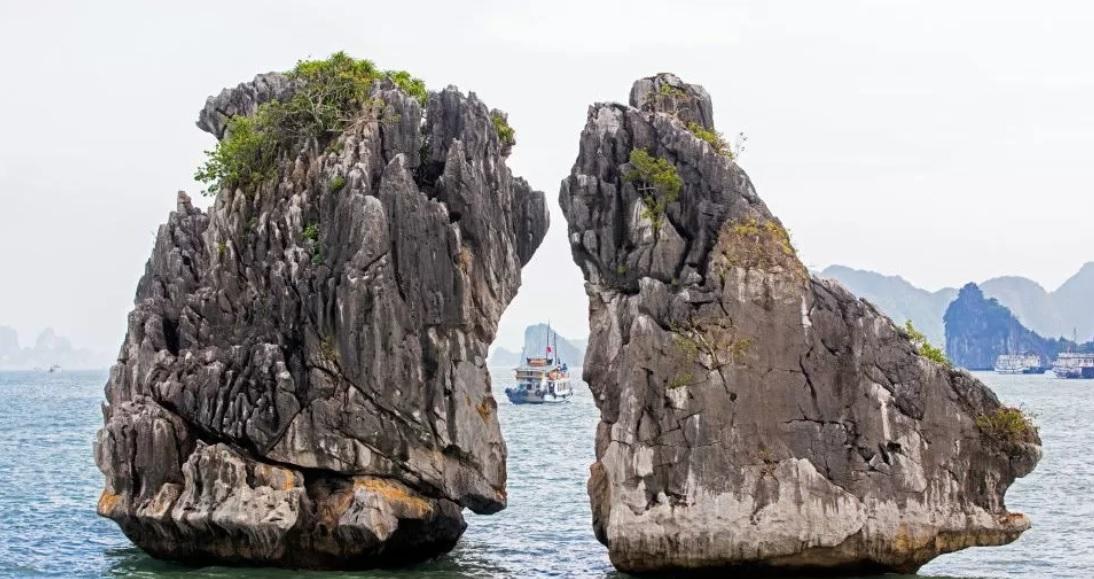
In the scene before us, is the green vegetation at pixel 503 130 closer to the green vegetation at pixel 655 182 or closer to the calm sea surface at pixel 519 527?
the green vegetation at pixel 655 182

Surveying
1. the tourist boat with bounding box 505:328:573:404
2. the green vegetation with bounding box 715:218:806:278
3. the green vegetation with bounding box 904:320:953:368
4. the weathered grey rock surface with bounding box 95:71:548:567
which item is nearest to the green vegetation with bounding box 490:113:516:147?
the weathered grey rock surface with bounding box 95:71:548:567

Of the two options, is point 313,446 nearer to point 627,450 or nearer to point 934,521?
point 627,450

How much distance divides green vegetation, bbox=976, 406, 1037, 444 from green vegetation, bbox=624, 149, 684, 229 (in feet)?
30.5

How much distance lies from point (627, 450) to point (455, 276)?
7.03m

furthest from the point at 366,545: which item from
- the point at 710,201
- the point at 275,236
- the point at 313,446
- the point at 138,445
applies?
the point at 710,201

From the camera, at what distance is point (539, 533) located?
44.0m

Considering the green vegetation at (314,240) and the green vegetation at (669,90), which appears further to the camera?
the green vegetation at (669,90)

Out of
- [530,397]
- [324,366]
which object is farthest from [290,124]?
[530,397]

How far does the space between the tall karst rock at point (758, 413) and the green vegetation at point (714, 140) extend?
715mm

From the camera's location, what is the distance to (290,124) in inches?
1587

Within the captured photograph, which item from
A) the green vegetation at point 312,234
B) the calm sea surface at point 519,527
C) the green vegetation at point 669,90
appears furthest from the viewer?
the green vegetation at point 669,90

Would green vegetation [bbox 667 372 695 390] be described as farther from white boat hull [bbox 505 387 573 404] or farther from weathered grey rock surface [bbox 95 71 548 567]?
white boat hull [bbox 505 387 573 404]

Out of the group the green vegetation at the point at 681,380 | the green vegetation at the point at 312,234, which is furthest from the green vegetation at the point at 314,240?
the green vegetation at the point at 681,380

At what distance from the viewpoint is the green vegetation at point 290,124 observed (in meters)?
39.8
